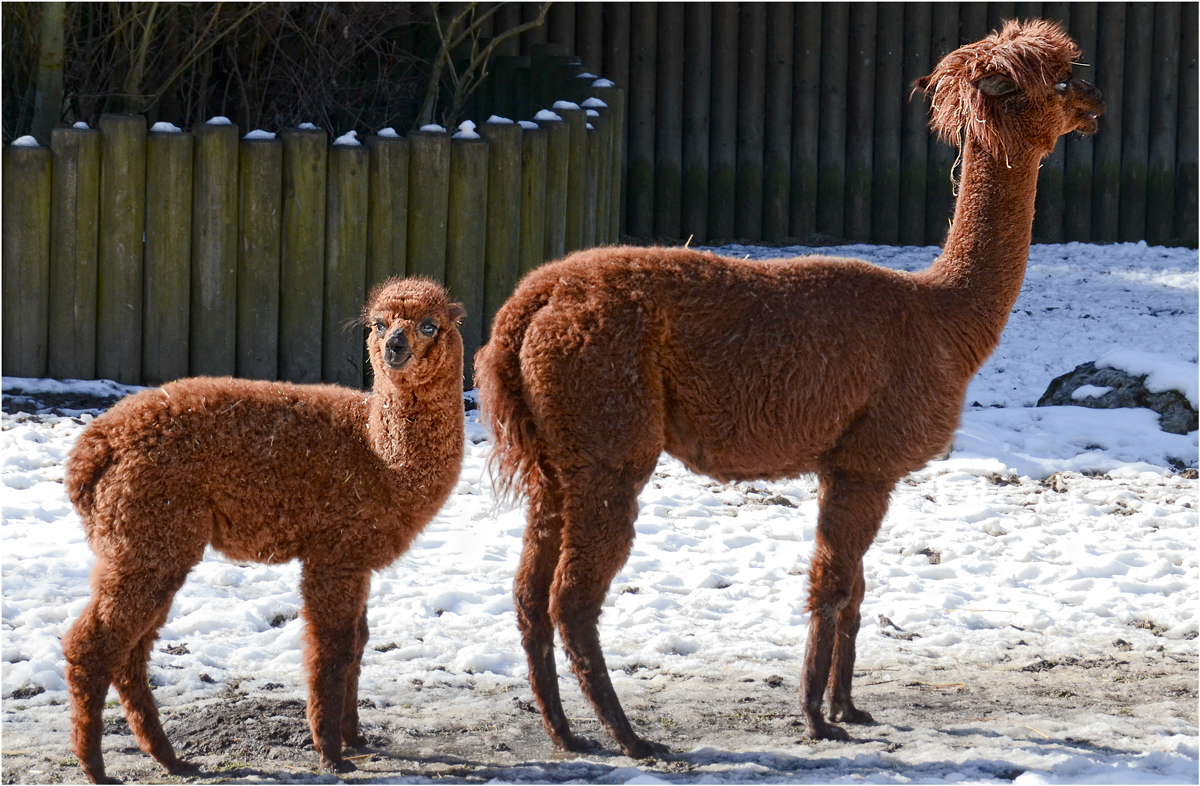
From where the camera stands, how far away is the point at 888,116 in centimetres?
1362

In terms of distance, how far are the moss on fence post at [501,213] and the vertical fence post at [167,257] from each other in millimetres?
2090

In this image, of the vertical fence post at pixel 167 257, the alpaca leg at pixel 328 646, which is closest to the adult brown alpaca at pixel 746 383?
the alpaca leg at pixel 328 646

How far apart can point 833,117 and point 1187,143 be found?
394 cm

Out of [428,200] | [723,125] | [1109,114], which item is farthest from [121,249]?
[1109,114]

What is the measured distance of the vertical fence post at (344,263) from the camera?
896cm

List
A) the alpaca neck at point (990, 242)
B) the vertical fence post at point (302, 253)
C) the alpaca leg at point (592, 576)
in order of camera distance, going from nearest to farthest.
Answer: the alpaca leg at point (592, 576), the alpaca neck at point (990, 242), the vertical fence post at point (302, 253)

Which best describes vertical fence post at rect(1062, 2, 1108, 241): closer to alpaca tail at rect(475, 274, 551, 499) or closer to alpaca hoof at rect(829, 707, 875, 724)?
alpaca hoof at rect(829, 707, 875, 724)

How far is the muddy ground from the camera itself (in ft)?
15.0

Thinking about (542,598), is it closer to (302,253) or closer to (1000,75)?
(1000,75)

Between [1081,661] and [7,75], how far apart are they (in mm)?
8796

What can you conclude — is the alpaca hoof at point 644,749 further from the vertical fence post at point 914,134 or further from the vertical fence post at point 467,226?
the vertical fence post at point 914,134

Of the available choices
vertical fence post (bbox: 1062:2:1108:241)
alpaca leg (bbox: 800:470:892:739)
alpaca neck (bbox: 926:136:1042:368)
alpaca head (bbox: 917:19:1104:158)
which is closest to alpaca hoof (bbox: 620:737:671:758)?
alpaca leg (bbox: 800:470:892:739)

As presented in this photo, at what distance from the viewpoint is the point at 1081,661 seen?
5.94 metres

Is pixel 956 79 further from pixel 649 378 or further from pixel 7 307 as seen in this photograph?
pixel 7 307
